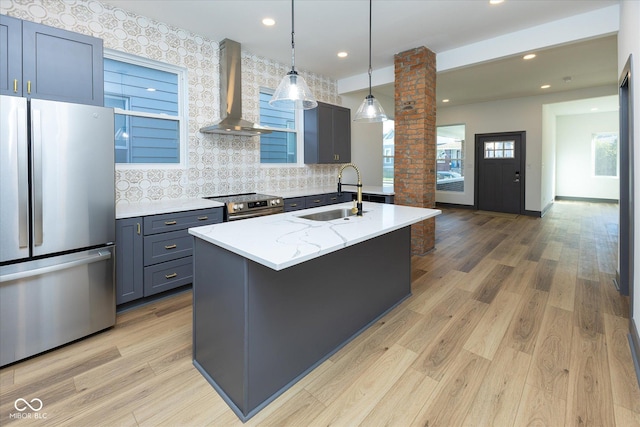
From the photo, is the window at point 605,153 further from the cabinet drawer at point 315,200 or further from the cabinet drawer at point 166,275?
the cabinet drawer at point 166,275

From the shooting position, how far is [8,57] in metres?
2.09

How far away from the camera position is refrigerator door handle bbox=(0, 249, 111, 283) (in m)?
1.98

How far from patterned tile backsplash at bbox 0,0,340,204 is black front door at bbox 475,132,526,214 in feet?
18.2

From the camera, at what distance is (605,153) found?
9.56m

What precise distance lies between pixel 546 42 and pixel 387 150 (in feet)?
13.7

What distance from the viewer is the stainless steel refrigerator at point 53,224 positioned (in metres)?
1.98

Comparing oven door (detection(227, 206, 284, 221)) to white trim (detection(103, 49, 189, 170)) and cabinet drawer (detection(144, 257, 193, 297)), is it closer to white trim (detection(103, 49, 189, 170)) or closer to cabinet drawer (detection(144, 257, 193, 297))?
cabinet drawer (detection(144, 257, 193, 297))

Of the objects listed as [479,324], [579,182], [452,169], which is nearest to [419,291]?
[479,324]

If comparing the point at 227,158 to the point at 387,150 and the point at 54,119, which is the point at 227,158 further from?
the point at 387,150

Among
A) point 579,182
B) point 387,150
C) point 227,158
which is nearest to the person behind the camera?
point 227,158

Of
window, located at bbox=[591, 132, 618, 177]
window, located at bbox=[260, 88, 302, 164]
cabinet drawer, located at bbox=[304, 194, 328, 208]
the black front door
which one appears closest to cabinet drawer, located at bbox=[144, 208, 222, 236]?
cabinet drawer, located at bbox=[304, 194, 328, 208]

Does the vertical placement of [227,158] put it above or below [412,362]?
above

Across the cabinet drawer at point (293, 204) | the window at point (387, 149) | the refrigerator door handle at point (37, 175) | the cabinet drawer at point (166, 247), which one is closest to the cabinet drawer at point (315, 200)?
the cabinet drawer at point (293, 204)

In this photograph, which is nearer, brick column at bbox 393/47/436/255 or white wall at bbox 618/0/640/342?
white wall at bbox 618/0/640/342
